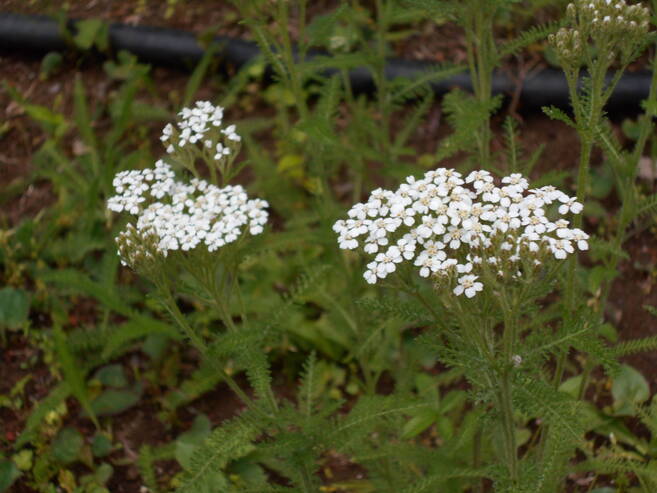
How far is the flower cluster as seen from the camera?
2221 mm

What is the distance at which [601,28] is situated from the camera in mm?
2221

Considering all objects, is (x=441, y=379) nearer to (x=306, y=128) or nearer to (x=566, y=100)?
(x=306, y=128)

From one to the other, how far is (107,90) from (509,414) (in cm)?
443

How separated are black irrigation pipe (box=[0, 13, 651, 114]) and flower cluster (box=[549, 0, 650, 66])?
8.21 ft

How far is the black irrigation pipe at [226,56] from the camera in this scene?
15.8ft

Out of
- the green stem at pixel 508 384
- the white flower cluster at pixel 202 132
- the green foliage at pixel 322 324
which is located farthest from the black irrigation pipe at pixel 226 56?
the green stem at pixel 508 384

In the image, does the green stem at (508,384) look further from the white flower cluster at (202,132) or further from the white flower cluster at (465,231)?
the white flower cluster at (202,132)

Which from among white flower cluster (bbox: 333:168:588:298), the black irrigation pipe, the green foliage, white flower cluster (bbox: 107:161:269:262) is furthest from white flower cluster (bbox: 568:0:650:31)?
the black irrigation pipe

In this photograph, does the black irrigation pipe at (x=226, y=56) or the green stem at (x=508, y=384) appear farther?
the black irrigation pipe at (x=226, y=56)

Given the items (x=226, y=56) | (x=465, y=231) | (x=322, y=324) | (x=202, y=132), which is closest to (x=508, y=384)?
(x=465, y=231)

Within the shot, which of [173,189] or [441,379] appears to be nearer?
[173,189]

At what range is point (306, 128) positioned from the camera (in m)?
2.94

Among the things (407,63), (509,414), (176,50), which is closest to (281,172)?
(407,63)

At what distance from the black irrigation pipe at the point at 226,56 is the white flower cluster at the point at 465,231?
2.66 meters
